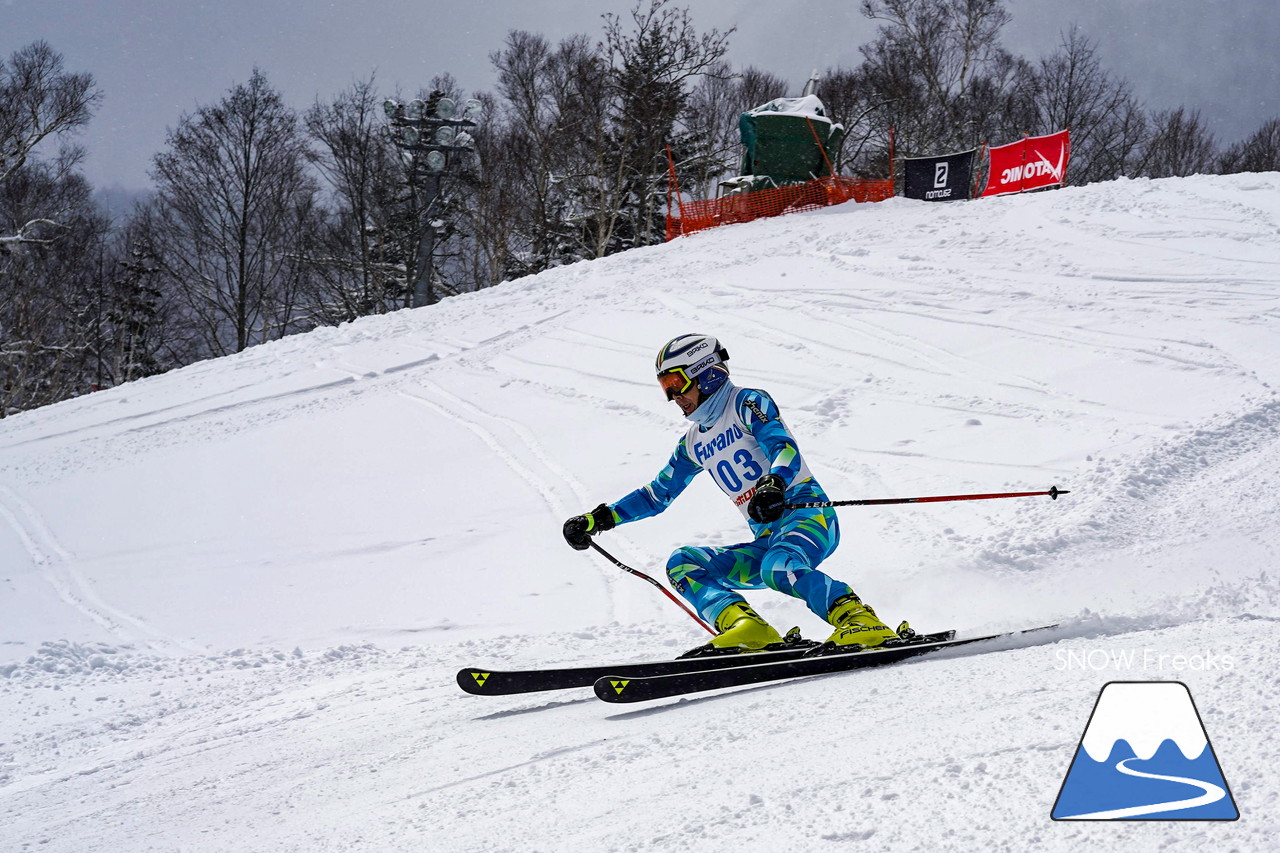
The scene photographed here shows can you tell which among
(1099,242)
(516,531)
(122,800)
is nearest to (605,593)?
(516,531)

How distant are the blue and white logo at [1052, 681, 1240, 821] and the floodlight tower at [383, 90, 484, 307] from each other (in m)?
29.5

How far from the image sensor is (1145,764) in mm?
2191

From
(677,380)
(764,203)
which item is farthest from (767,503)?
(764,203)

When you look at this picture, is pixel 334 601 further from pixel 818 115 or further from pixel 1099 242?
pixel 818 115

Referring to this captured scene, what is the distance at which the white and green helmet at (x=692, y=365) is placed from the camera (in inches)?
180

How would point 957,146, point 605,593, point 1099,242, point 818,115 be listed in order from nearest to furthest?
1. point 605,593
2. point 1099,242
3. point 818,115
4. point 957,146

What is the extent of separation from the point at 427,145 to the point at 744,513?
28941mm

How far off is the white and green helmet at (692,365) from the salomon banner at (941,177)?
1638cm

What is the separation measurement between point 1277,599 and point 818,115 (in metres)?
20.1

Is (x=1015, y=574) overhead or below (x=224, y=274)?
below

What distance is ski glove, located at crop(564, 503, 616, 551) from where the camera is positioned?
16.0 ft

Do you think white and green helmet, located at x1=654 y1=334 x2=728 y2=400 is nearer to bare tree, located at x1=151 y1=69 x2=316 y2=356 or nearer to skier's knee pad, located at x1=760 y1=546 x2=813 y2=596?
skier's knee pad, located at x1=760 y1=546 x2=813 y2=596

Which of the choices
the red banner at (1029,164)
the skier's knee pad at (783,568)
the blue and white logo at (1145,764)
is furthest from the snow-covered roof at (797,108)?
the blue and white logo at (1145,764)

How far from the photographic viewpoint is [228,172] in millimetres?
28156
